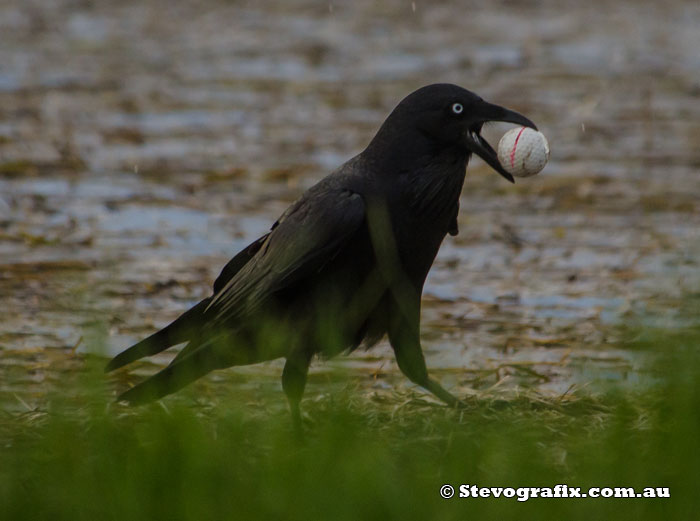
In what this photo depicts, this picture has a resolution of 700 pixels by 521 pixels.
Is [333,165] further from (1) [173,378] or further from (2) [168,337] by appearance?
(1) [173,378]

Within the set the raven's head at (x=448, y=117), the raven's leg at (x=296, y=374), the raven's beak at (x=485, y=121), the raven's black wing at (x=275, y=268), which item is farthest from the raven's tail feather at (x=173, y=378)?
the raven's beak at (x=485, y=121)

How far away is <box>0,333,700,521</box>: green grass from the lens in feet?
12.2

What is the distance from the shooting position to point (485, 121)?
5484mm

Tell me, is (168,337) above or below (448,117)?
below

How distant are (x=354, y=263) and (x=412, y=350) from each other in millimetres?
489

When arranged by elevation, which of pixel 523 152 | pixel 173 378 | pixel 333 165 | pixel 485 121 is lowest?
pixel 173 378

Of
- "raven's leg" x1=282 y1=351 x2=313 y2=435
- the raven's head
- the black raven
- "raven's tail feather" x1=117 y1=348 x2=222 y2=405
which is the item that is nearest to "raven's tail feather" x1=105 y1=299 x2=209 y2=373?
the black raven

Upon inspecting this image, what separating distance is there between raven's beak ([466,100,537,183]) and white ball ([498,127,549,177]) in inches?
2.0

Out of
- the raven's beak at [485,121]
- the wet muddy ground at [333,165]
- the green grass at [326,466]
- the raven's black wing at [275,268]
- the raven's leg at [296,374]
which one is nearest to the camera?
the green grass at [326,466]

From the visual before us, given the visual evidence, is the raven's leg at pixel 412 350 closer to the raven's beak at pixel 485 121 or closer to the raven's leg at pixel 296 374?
the raven's leg at pixel 296 374

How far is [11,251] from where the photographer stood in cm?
818

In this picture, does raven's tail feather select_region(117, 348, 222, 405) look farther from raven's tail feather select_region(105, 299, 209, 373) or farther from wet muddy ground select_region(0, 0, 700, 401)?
wet muddy ground select_region(0, 0, 700, 401)

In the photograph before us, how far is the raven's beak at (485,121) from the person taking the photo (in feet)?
18.0

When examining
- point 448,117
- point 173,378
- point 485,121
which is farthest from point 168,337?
point 485,121
